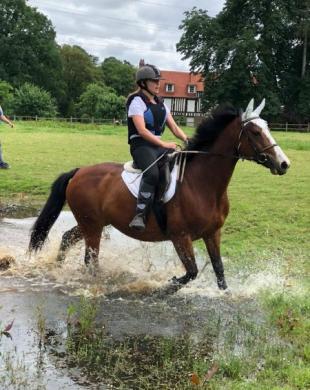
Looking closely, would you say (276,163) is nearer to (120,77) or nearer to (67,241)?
(67,241)

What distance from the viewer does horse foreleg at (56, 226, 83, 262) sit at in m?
Answer: 7.80

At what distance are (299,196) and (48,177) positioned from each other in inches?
281

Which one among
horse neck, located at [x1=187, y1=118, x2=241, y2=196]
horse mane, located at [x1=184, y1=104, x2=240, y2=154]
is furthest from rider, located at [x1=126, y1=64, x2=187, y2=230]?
horse neck, located at [x1=187, y1=118, x2=241, y2=196]

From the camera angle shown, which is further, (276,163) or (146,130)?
(146,130)

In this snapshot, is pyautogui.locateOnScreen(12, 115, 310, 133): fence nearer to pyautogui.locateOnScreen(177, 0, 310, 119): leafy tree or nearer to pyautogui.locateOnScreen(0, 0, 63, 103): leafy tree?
pyautogui.locateOnScreen(177, 0, 310, 119): leafy tree

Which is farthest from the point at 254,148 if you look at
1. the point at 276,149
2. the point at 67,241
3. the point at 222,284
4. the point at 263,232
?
the point at 263,232

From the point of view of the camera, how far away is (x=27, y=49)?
277 ft

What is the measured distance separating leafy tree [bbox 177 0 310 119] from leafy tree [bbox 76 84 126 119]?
34.0 ft

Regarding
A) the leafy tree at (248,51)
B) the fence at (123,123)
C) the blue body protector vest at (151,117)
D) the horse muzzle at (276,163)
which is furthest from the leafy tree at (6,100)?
the horse muzzle at (276,163)

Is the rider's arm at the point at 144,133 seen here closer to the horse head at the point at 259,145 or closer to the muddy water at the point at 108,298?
the horse head at the point at 259,145

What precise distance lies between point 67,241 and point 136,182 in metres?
1.65

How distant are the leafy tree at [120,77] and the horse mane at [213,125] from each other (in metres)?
93.0

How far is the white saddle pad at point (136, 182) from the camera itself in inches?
257

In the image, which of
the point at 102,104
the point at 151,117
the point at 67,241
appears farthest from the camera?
the point at 102,104
